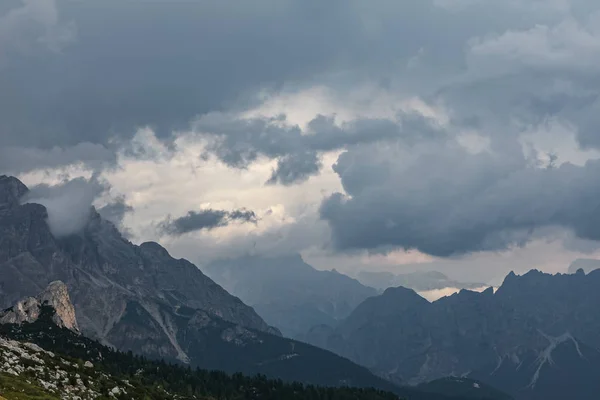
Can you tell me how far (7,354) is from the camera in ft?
649

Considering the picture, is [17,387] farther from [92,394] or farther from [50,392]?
[92,394]

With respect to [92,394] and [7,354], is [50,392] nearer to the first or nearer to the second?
[92,394]

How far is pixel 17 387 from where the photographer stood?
164500 mm

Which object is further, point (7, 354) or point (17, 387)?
point (7, 354)

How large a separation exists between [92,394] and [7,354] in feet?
88.9

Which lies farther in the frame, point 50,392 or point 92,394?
point 92,394

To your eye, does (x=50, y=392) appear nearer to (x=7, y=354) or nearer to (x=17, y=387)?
(x=17, y=387)

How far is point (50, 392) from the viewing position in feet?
564

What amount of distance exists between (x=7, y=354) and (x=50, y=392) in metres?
32.6

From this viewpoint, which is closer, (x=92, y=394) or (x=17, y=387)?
(x=17, y=387)

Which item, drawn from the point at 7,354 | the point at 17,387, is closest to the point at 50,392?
the point at 17,387

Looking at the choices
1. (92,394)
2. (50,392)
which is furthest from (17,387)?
(92,394)

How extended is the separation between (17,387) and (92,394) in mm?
27995
